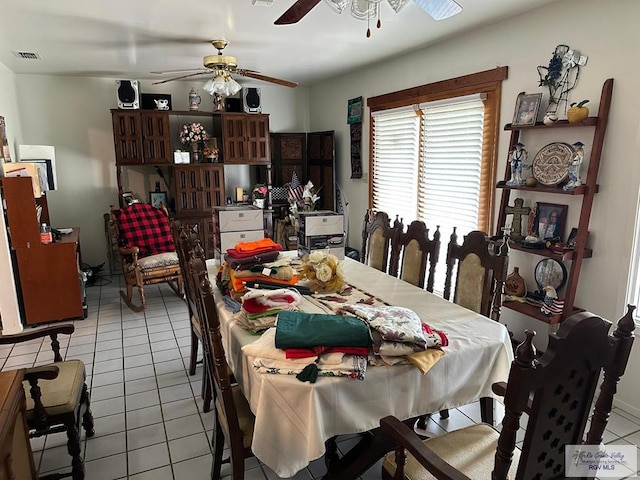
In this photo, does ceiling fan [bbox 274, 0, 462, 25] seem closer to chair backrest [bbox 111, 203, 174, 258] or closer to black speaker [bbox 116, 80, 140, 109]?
chair backrest [bbox 111, 203, 174, 258]

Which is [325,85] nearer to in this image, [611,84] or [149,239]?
[149,239]

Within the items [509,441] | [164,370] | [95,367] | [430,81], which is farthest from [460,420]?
[430,81]

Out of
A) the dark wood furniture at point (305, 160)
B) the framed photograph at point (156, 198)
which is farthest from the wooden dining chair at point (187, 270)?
the dark wood furniture at point (305, 160)

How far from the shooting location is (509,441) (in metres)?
1.00

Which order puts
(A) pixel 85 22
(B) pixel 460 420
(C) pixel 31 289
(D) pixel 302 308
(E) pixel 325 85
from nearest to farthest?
(D) pixel 302 308, (B) pixel 460 420, (A) pixel 85 22, (C) pixel 31 289, (E) pixel 325 85

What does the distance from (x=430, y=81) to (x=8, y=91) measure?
4.28 m

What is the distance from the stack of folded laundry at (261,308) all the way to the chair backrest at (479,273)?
0.95 m

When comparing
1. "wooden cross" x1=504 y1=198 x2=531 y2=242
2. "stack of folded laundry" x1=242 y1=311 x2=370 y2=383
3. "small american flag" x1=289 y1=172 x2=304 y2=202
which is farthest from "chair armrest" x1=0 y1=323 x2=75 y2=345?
"small american flag" x1=289 y1=172 x2=304 y2=202

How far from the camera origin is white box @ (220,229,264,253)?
341 centimetres

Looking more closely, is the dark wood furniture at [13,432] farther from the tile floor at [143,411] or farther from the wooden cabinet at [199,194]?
the wooden cabinet at [199,194]

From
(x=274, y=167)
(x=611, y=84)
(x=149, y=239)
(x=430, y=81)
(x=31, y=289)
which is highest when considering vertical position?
(x=430, y=81)

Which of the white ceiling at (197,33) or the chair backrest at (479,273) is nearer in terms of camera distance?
the chair backrest at (479,273)

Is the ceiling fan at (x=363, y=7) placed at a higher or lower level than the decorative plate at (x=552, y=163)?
higher

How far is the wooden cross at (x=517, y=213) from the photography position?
3.00 m
